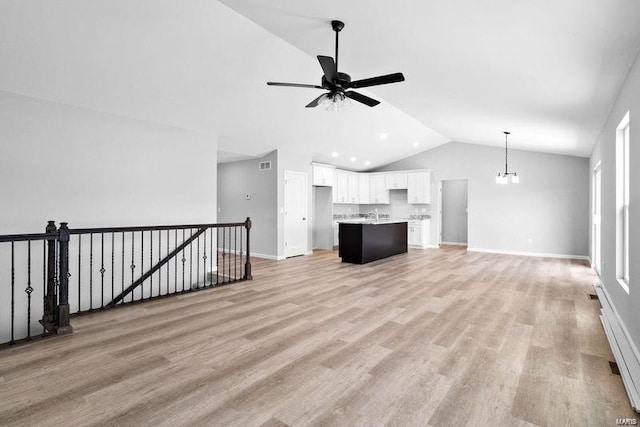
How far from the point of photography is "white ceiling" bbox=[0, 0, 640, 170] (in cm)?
255

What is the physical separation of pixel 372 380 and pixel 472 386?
705mm

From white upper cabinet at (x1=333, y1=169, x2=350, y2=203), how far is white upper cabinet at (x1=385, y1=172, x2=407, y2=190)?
145cm

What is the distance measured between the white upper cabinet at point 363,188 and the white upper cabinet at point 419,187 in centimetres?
140

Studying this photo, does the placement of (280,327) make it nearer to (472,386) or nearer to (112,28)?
(472,386)

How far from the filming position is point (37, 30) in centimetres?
326

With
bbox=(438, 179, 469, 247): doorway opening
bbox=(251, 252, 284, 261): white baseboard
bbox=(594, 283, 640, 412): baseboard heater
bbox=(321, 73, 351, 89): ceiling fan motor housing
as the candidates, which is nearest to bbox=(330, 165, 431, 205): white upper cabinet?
bbox=(438, 179, 469, 247): doorway opening

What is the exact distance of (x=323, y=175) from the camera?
9.66 meters

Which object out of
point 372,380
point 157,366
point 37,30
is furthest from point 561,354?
point 37,30

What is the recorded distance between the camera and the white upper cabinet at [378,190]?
1126 cm

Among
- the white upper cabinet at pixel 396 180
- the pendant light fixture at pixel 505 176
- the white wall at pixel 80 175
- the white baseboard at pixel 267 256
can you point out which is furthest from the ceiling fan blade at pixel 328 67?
the white upper cabinet at pixel 396 180

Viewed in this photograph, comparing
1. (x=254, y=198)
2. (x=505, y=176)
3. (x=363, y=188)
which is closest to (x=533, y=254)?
(x=505, y=176)

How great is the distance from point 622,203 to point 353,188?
7647mm

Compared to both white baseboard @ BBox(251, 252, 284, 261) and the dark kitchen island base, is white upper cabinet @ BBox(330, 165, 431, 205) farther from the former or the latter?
white baseboard @ BBox(251, 252, 284, 261)

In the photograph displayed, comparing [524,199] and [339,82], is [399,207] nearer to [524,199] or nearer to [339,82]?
[524,199]
